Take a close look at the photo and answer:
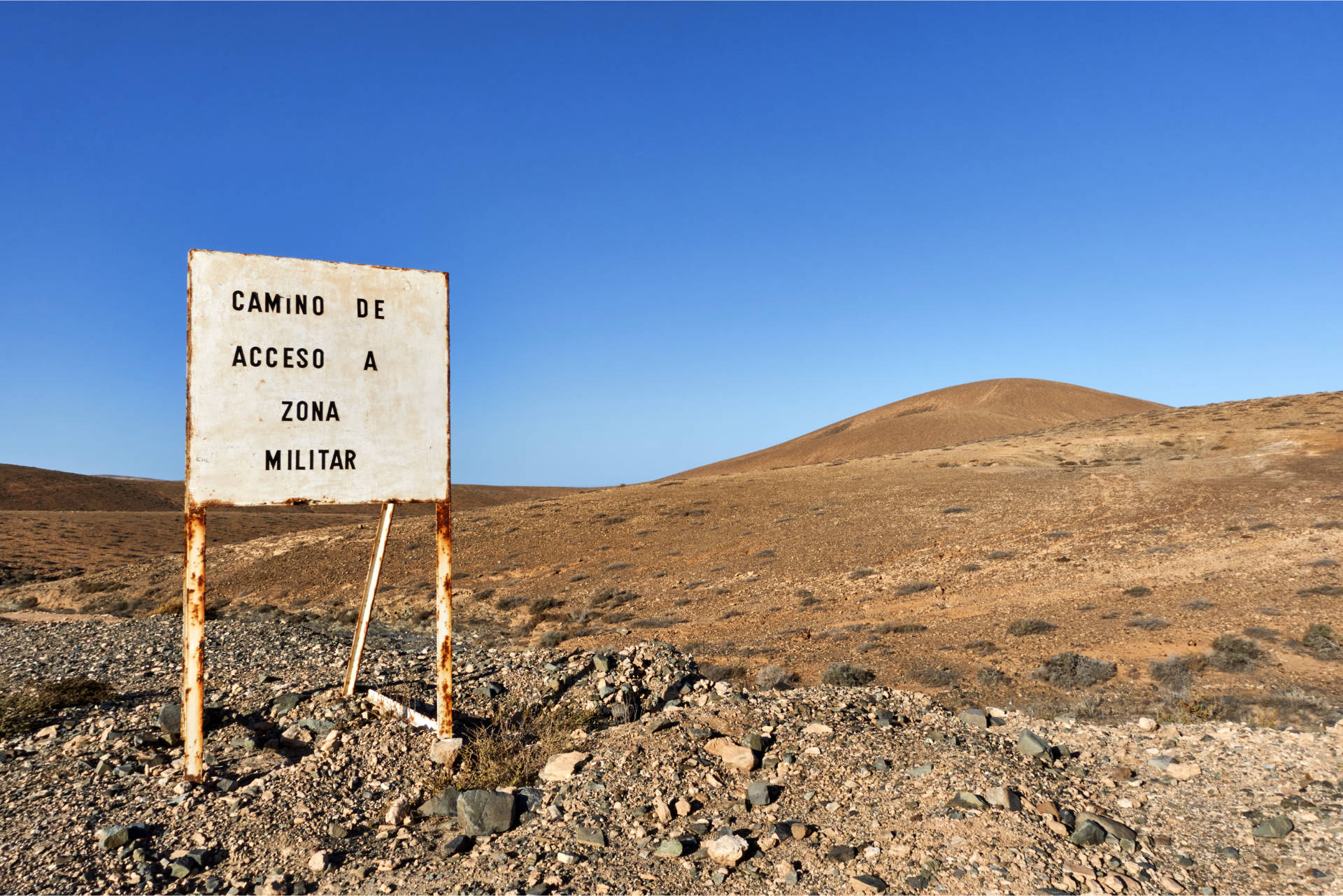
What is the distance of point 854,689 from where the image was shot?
7426 mm

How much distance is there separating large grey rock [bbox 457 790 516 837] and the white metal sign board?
2.45m

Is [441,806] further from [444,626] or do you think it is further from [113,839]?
[113,839]

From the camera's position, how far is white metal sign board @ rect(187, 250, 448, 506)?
566cm

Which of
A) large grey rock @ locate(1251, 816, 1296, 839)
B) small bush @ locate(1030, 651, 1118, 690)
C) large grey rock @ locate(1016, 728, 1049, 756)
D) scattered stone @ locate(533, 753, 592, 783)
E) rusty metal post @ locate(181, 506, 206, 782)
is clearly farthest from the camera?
small bush @ locate(1030, 651, 1118, 690)

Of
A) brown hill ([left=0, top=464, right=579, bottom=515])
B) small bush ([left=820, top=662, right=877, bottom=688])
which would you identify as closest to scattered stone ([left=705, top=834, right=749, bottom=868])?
small bush ([left=820, top=662, right=877, bottom=688])

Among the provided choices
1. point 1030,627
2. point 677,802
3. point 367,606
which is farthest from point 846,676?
point 367,606

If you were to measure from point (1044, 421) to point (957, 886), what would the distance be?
93102mm

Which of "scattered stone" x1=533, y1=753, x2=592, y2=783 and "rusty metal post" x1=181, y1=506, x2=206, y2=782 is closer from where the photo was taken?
"scattered stone" x1=533, y1=753, x2=592, y2=783

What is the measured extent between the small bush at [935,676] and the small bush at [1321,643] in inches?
220

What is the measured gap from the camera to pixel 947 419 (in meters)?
85.3

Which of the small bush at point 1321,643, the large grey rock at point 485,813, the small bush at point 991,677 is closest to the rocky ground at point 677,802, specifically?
the large grey rock at point 485,813

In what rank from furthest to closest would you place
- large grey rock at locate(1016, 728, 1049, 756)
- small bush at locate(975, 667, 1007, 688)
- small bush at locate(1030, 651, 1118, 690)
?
small bush at locate(975, 667, 1007, 688) → small bush at locate(1030, 651, 1118, 690) → large grey rock at locate(1016, 728, 1049, 756)

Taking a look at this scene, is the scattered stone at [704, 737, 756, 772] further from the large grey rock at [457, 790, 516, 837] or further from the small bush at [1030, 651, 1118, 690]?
the small bush at [1030, 651, 1118, 690]

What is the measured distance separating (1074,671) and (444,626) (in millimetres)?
9764
